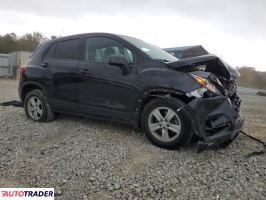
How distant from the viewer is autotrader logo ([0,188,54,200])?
310 centimetres

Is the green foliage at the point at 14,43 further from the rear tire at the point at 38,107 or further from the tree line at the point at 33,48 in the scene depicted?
the rear tire at the point at 38,107

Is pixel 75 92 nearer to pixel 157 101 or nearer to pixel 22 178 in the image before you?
pixel 157 101

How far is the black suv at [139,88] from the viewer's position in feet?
13.6

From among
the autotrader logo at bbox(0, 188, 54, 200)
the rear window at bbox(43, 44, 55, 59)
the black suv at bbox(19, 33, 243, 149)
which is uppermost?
the rear window at bbox(43, 44, 55, 59)

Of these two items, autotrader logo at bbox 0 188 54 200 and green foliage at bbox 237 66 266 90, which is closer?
autotrader logo at bbox 0 188 54 200

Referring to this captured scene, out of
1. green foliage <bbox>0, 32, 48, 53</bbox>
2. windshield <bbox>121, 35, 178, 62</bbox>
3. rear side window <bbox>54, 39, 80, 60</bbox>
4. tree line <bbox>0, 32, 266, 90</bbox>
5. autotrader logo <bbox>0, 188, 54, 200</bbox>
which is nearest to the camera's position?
autotrader logo <bbox>0, 188, 54, 200</bbox>

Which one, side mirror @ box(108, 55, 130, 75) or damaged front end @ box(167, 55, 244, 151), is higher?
side mirror @ box(108, 55, 130, 75)

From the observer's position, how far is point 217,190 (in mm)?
3271

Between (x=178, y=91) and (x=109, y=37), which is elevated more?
(x=109, y=37)

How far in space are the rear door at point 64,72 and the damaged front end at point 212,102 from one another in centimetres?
189

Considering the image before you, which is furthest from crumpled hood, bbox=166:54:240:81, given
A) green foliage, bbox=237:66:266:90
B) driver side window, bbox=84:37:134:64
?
green foliage, bbox=237:66:266:90

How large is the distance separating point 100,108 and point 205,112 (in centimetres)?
180

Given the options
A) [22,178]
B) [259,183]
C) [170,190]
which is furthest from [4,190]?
[259,183]

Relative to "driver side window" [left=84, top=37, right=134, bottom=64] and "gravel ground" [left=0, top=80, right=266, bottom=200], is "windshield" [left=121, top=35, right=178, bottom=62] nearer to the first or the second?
"driver side window" [left=84, top=37, right=134, bottom=64]
